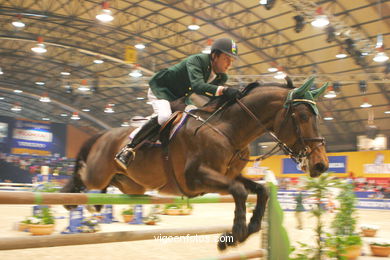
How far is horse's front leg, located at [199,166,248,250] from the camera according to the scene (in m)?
3.06

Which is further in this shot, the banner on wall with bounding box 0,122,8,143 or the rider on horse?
the banner on wall with bounding box 0,122,8,143

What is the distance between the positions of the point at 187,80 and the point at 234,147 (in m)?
0.86

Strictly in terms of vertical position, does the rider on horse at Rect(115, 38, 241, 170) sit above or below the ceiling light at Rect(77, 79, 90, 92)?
below

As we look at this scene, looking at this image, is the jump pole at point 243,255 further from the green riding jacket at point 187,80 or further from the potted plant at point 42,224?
the potted plant at point 42,224

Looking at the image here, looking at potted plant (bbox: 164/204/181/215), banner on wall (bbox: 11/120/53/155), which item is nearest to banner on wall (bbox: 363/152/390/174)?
potted plant (bbox: 164/204/181/215)

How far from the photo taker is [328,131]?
30594mm

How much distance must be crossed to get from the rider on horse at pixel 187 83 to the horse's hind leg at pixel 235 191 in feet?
2.60

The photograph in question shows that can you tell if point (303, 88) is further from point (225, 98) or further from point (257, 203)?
point (257, 203)

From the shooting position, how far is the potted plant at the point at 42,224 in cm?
778

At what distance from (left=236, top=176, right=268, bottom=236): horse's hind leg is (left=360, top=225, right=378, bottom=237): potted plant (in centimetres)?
642

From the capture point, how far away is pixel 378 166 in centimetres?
2080

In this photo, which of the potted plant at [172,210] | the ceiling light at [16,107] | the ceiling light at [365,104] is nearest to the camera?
the potted plant at [172,210]

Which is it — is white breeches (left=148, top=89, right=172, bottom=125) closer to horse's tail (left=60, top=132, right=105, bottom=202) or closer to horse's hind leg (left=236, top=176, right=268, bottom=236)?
horse's hind leg (left=236, top=176, right=268, bottom=236)

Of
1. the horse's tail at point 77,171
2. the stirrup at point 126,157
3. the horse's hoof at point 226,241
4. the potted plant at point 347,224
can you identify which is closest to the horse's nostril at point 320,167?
the horse's hoof at point 226,241
